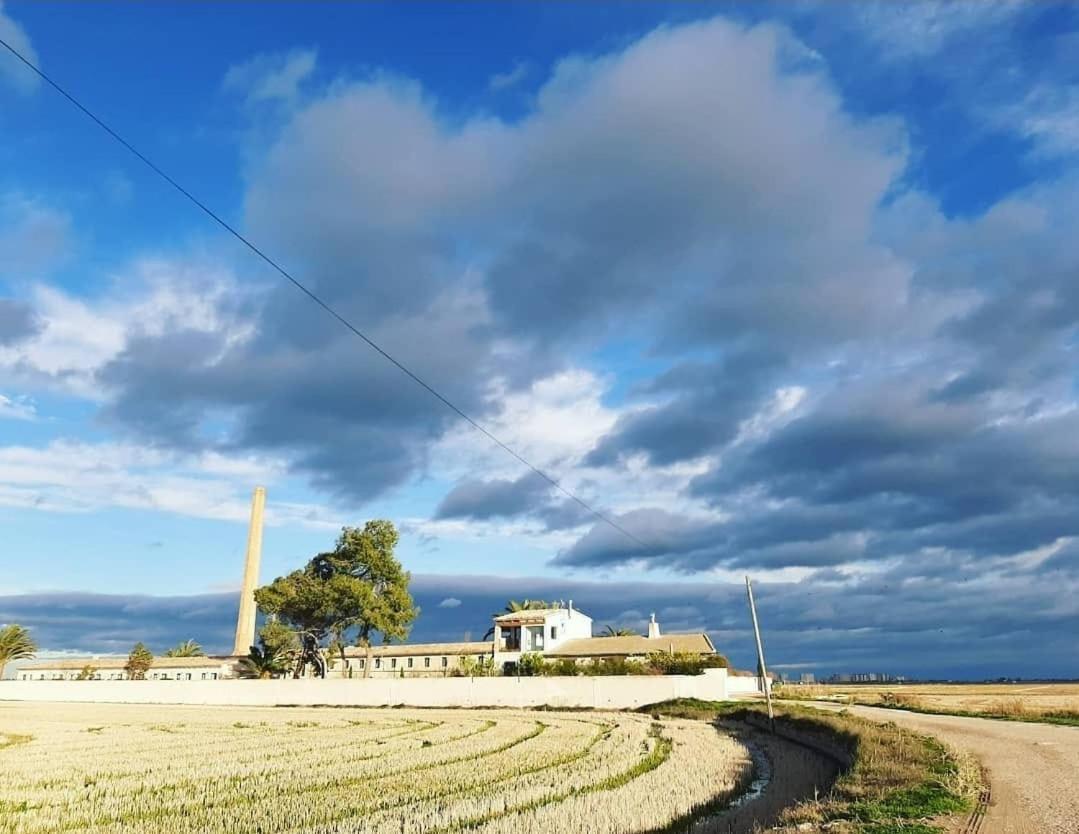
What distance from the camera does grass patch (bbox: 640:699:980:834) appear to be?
1220 centimetres

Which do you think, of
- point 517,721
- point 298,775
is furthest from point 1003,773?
point 517,721

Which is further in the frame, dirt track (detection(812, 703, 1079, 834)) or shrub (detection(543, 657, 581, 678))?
shrub (detection(543, 657, 581, 678))

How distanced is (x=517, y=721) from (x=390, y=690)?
69.4ft

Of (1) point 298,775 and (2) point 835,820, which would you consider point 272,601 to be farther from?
(2) point 835,820

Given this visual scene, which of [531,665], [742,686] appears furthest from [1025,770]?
[742,686]

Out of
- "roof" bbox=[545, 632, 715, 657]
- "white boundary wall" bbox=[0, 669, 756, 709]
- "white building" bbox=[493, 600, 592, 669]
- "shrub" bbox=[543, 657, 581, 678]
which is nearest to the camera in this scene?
"white boundary wall" bbox=[0, 669, 756, 709]

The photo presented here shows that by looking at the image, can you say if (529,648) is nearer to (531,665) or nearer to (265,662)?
(531,665)

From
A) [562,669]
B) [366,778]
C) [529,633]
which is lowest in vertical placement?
[366,778]

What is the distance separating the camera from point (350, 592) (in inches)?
2827

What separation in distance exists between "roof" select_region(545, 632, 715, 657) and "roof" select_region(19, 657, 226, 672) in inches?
1764

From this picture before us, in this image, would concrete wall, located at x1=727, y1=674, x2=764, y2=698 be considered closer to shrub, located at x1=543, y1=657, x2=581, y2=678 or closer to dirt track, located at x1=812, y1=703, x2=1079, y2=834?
shrub, located at x1=543, y1=657, x2=581, y2=678

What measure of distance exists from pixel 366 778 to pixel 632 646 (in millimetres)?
59112

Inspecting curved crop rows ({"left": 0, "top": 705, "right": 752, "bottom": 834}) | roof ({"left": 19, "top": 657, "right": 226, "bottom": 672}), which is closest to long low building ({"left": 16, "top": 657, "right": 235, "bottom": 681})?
roof ({"left": 19, "top": 657, "right": 226, "bottom": 672})

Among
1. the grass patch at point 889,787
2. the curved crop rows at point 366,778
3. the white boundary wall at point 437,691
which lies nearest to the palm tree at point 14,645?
the white boundary wall at point 437,691
